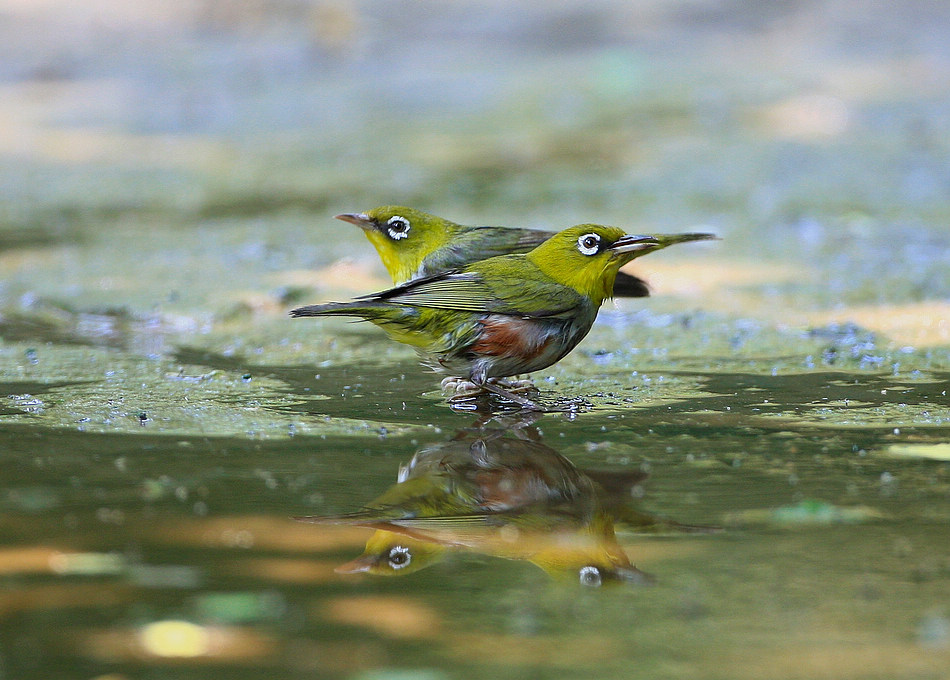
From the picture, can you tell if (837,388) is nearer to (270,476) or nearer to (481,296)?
(481,296)

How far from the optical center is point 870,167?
1173 cm

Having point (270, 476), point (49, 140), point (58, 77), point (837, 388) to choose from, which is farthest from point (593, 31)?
point (270, 476)

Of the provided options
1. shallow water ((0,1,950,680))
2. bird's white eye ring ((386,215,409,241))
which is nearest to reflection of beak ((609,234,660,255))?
shallow water ((0,1,950,680))

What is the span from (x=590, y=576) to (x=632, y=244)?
2.19m

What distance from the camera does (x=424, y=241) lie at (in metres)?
6.33

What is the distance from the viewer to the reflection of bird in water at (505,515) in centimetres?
358

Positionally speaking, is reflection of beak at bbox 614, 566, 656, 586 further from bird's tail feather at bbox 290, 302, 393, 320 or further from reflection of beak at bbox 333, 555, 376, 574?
bird's tail feather at bbox 290, 302, 393, 320

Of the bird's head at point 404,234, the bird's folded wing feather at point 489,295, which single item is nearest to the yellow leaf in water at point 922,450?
the bird's folded wing feather at point 489,295

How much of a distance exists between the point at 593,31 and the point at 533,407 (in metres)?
15.7

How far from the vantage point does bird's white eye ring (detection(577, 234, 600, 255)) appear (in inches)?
215

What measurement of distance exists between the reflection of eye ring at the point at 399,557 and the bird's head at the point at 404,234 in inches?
107

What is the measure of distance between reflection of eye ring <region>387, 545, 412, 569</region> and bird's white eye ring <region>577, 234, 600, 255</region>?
84.4 inches

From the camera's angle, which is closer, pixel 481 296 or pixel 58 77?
pixel 481 296

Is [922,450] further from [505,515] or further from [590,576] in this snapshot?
[590,576]
